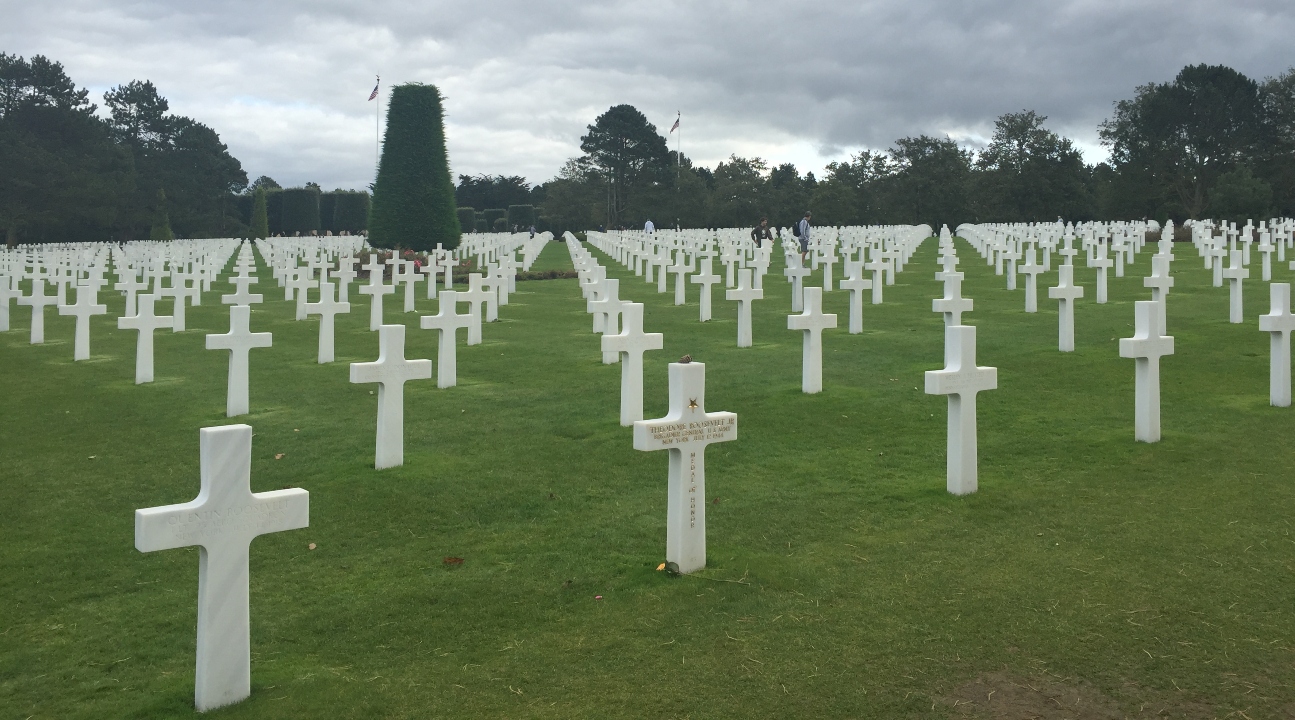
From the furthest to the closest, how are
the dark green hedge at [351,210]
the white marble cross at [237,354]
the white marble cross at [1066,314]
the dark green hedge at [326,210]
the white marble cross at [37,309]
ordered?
the dark green hedge at [326,210], the dark green hedge at [351,210], the white marble cross at [37,309], the white marble cross at [1066,314], the white marble cross at [237,354]

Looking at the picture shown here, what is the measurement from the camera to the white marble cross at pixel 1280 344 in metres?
8.14

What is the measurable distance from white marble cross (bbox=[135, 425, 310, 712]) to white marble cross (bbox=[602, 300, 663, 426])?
14.8ft

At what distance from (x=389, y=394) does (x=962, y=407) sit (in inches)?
133

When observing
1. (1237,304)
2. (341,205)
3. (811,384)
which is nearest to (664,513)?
(811,384)

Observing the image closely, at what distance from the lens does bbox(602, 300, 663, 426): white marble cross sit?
813cm

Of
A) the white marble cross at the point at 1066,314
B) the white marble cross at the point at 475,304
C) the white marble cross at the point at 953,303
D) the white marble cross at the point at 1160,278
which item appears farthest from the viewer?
the white marble cross at the point at 475,304

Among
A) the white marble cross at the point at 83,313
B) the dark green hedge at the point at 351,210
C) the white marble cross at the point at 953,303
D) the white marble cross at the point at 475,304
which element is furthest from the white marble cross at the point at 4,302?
the dark green hedge at the point at 351,210

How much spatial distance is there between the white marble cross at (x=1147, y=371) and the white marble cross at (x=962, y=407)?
59.0 inches

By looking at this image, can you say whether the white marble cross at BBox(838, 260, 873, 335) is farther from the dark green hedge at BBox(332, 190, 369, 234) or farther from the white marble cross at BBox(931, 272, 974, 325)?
the dark green hedge at BBox(332, 190, 369, 234)

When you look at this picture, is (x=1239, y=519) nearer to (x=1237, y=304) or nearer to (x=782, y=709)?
(x=782, y=709)

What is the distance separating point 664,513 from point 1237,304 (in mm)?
10174

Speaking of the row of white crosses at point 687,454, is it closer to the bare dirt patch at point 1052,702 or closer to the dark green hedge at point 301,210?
the bare dirt patch at point 1052,702

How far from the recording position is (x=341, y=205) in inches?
2726

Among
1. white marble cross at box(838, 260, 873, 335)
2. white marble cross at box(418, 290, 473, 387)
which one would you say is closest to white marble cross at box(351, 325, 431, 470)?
white marble cross at box(418, 290, 473, 387)
